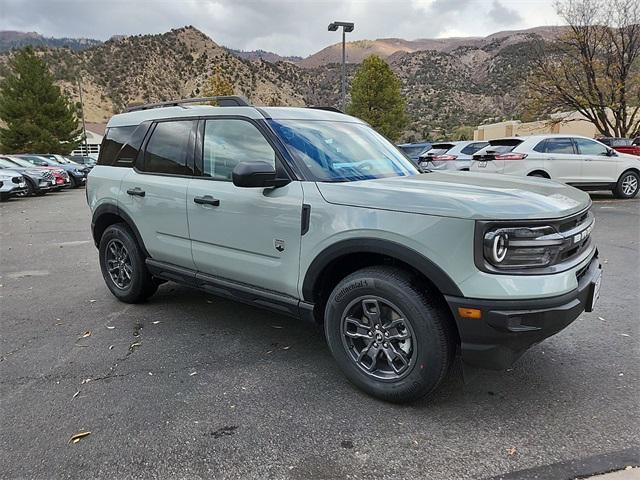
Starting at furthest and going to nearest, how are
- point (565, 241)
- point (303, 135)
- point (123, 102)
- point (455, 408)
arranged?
1. point (123, 102)
2. point (303, 135)
3. point (455, 408)
4. point (565, 241)

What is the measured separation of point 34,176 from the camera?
56.6 ft

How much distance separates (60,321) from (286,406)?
270 centimetres

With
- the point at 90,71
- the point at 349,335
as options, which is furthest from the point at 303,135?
the point at 90,71

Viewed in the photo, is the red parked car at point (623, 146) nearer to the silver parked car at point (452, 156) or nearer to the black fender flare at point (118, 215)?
the silver parked car at point (452, 156)

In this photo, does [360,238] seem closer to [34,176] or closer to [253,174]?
[253,174]

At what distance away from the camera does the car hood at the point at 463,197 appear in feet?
8.05

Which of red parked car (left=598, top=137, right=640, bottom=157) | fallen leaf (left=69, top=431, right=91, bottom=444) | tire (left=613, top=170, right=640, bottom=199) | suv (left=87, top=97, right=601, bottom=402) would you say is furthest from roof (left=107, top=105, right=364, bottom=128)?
red parked car (left=598, top=137, right=640, bottom=157)

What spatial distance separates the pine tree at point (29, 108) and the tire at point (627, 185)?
3789cm

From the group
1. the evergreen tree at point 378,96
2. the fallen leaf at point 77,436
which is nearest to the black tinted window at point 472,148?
the fallen leaf at point 77,436

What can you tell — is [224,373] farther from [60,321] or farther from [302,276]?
[60,321]

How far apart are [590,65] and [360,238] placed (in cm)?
2246

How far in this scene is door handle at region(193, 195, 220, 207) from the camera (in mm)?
3557

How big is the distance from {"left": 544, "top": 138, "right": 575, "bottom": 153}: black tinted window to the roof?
8.89 m

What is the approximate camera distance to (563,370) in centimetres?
324
